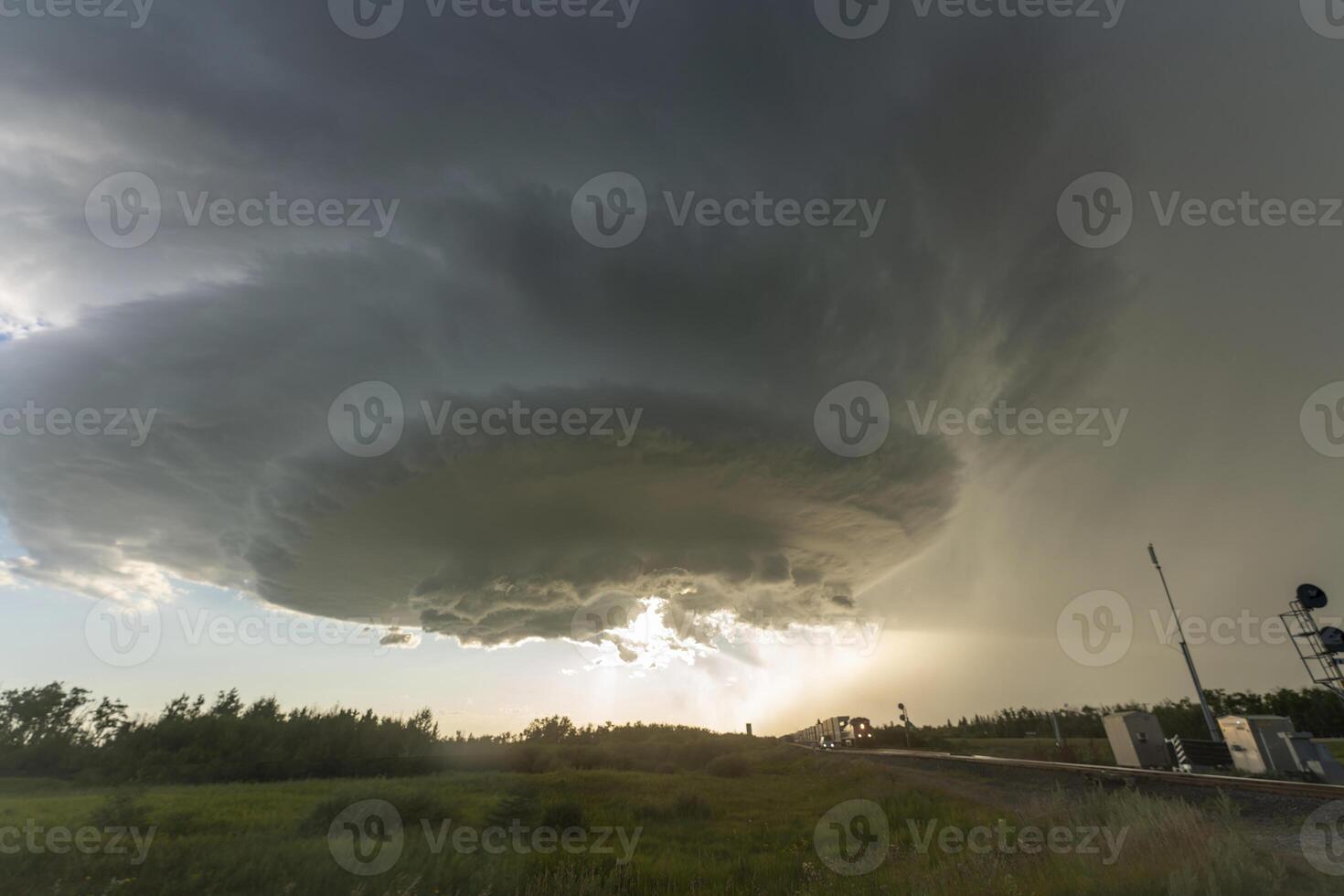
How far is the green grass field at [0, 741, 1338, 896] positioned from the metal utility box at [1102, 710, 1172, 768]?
34.2 ft

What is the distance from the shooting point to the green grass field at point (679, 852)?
11.4m

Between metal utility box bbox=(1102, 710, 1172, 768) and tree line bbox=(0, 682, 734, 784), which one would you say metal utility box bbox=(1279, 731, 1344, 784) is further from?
tree line bbox=(0, 682, 734, 784)

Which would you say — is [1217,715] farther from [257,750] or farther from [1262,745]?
[257,750]

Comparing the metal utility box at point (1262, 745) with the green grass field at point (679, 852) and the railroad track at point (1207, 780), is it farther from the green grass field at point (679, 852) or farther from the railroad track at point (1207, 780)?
the green grass field at point (679, 852)

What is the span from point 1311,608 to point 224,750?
241ft

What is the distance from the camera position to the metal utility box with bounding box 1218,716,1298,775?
22859 mm

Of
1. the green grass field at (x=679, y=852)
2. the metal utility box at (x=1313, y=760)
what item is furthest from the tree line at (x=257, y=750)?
the metal utility box at (x=1313, y=760)

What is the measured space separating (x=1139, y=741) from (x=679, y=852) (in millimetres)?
25382

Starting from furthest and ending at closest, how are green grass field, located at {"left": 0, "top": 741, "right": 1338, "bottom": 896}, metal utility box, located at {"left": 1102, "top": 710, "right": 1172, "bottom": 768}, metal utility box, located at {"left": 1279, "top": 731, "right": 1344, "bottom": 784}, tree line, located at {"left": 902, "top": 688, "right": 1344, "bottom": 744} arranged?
tree line, located at {"left": 902, "top": 688, "right": 1344, "bottom": 744}
metal utility box, located at {"left": 1102, "top": 710, "right": 1172, "bottom": 768}
metal utility box, located at {"left": 1279, "top": 731, "right": 1344, "bottom": 784}
green grass field, located at {"left": 0, "top": 741, "right": 1338, "bottom": 896}

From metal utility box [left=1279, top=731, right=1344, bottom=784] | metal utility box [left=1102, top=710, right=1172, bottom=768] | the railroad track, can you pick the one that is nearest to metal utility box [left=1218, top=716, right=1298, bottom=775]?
metal utility box [left=1279, top=731, right=1344, bottom=784]

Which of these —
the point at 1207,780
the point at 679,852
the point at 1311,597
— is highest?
the point at 1311,597

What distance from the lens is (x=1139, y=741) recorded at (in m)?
28.1

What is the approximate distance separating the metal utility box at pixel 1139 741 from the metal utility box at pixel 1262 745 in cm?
371

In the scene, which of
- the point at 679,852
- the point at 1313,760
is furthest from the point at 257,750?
the point at 1313,760
